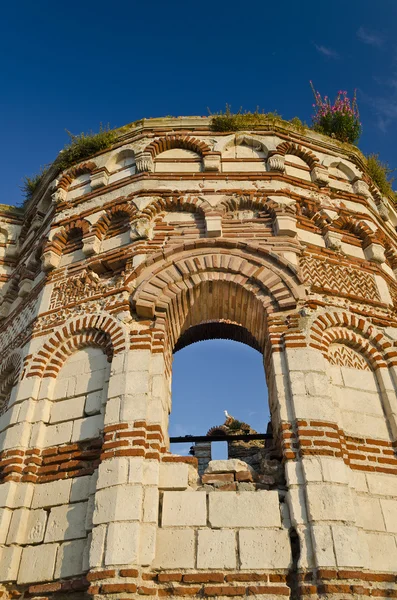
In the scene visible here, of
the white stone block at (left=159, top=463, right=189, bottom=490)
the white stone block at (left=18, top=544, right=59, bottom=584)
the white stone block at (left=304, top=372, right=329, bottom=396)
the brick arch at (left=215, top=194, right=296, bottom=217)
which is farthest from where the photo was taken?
the brick arch at (left=215, top=194, right=296, bottom=217)

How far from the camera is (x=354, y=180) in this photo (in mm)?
9422

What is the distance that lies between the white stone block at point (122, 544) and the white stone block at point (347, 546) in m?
1.93

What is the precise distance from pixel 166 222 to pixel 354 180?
156 inches

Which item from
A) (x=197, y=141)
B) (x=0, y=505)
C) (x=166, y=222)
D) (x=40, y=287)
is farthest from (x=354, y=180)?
(x=0, y=505)

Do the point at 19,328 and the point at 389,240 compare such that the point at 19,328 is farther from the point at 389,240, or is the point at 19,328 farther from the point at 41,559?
the point at 389,240

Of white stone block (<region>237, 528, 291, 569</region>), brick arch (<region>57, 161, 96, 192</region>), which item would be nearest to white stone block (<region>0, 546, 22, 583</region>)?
white stone block (<region>237, 528, 291, 569</region>)

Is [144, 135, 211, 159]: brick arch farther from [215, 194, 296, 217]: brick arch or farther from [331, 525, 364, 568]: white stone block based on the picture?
[331, 525, 364, 568]: white stone block

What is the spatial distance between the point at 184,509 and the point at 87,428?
5.19 ft

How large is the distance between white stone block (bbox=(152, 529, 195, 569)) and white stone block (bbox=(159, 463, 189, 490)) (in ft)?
1.47

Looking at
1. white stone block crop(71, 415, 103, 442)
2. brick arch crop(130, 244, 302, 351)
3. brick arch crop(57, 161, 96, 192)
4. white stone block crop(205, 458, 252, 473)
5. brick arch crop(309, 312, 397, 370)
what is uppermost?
brick arch crop(57, 161, 96, 192)

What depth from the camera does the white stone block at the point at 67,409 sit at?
20.3 ft

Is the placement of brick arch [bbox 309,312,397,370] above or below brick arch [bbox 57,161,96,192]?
below

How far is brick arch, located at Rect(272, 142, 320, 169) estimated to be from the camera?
920 centimetres

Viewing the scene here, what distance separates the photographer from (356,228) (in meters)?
8.38
